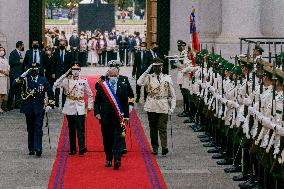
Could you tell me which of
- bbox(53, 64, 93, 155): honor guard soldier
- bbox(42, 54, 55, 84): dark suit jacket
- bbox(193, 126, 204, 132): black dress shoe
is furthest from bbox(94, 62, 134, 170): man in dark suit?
bbox(42, 54, 55, 84): dark suit jacket

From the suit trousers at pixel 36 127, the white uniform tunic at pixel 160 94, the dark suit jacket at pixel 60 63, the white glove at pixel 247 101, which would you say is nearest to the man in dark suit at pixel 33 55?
the dark suit jacket at pixel 60 63

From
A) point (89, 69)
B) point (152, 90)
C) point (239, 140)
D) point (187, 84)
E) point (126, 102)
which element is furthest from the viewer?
point (89, 69)

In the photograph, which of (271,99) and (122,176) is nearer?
(271,99)

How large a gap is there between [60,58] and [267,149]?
16733 millimetres

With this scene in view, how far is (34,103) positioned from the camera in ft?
70.8

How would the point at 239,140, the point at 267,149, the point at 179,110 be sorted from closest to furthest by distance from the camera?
1. the point at 267,149
2. the point at 239,140
3. the point at 179,110

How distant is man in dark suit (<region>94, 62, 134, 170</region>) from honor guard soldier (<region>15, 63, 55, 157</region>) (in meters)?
1.62

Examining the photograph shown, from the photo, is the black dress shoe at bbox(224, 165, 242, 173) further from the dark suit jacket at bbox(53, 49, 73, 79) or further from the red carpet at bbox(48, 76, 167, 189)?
the dark suit jacket at bbox(53, 49, 73, 79)

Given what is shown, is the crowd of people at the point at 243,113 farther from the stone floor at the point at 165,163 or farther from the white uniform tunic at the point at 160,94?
the white uniform tunic at the point at 160,94

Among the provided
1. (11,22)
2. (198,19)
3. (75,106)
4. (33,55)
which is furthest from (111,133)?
(198,19)

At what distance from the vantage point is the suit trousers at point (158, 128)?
22.0 meters

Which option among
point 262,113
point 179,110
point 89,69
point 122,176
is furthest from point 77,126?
point 89,69

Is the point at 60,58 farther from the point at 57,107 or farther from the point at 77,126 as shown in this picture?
the point at 77,126

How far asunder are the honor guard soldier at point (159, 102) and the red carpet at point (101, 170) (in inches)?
17.0
